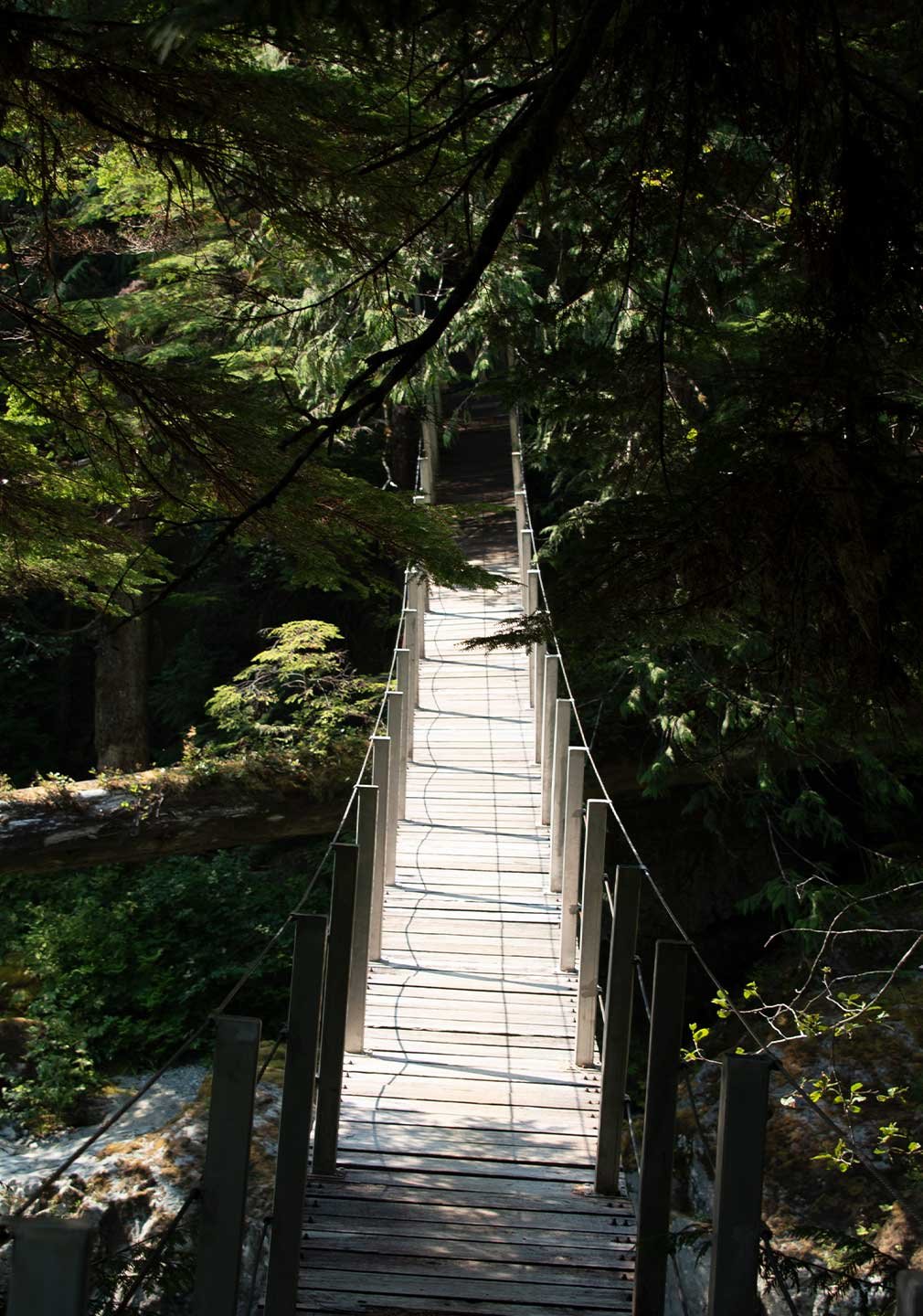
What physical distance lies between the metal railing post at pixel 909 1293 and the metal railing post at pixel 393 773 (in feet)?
13.3

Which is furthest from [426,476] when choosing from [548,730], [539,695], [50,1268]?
[50,1268]

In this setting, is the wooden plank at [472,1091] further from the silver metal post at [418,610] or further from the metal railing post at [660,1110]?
the silver metal post at [418,610]

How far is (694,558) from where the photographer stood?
2.66m

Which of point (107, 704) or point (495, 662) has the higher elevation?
point (495, 662)

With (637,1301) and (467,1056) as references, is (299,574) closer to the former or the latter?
(467,1056)

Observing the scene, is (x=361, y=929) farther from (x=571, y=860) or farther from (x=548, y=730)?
(x=548, y=730)

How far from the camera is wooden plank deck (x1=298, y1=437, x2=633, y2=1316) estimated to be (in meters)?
2.89

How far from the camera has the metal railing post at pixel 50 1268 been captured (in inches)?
53.4

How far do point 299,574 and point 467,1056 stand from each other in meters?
1.78

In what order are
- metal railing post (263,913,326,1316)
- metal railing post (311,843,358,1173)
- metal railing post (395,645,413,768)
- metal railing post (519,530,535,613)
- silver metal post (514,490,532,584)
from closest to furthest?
metal railing post (263,913,326,1316) < metal railing post (311,843,358,1173) < metal railing post (395,645,413,768) < metal railing post (519,530,535,613) < silver metal post (514,490,532,584)

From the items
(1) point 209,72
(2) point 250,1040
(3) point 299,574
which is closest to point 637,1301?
(2) point 250,1040

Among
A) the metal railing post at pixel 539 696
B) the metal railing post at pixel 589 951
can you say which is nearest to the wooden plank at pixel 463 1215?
the metal railing post at pixel 589 951

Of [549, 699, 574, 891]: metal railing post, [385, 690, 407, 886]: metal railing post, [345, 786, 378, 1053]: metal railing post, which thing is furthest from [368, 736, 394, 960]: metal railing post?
[549, 699, 574, 891]: metal railing post

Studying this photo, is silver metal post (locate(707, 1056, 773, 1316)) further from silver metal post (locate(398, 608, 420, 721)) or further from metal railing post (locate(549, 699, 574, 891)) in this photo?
silver metal post (locate(398, 608, 420, 721))
